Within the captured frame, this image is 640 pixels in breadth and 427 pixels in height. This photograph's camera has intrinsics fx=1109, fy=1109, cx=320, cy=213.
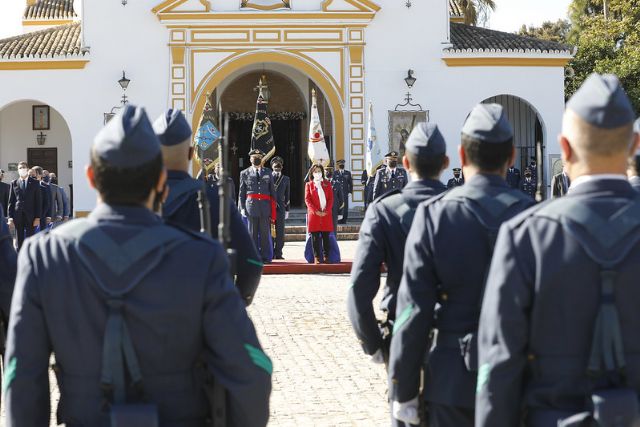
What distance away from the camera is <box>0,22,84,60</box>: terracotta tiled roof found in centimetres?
3206

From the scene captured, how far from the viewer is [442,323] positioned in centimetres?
471

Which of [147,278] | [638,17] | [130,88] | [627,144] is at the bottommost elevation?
[147,278]

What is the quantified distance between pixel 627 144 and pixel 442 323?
4.38 feet

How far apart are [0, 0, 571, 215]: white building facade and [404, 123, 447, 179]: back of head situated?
26.1 m

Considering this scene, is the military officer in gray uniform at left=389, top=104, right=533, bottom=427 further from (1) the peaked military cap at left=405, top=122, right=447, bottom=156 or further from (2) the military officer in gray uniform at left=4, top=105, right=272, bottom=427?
(2) the military officer in gray uniform at left=4, top=105, right=272, bottom=427

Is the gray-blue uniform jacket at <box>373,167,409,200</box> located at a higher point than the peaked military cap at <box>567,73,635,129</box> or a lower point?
lower

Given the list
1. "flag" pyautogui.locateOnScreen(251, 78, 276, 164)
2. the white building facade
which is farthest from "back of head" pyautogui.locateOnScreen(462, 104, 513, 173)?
the white building facade

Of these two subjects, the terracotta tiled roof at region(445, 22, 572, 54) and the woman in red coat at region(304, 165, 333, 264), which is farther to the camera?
the terracotta tiled roof at region(445, 22, 572, 54)

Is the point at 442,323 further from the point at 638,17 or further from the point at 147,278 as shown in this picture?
the point at 638,17

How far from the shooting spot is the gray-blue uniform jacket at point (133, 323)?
350cm

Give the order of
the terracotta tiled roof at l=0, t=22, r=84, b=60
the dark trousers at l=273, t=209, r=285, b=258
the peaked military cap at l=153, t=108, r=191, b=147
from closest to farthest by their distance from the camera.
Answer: the peaked military cap at l=153, t=108, r=191, b=147 < the dark trousers at l=273, t=209, r=285, b=258 < the terracotta tiled roof at l=0, t=22, r=84, b=60

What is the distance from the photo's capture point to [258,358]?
3.58 meters

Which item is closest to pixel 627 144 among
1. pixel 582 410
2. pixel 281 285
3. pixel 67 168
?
pixel 582 410

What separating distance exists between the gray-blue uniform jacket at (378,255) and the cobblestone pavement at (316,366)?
83.9 inches
